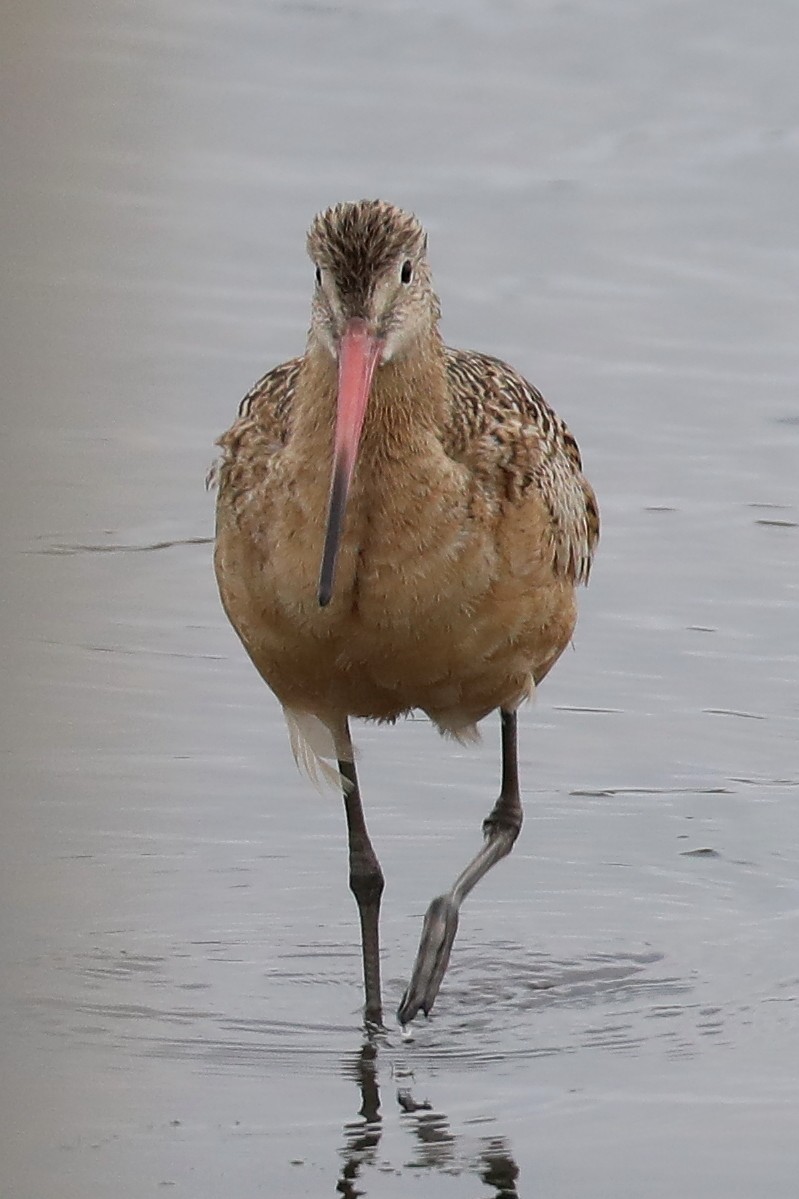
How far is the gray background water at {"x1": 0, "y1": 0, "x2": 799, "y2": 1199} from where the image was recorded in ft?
14.3

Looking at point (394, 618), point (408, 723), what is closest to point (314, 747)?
point (394, 618)

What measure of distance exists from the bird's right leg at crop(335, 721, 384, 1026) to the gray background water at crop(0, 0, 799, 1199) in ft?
0.29

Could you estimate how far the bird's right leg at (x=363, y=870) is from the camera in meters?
5.55

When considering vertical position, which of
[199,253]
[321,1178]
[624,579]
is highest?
[199,253]

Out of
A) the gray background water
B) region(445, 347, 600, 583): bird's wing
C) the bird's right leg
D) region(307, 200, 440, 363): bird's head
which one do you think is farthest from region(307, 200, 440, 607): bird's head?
the bird's right leg

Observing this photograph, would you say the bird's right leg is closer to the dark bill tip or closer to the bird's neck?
the bird's neck

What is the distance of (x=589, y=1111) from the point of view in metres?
4.76

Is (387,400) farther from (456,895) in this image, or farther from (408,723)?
(408,723)

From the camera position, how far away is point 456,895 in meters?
5.64

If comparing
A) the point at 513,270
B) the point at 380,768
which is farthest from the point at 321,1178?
the point at 513,270

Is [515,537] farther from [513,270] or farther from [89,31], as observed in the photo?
[513,270]

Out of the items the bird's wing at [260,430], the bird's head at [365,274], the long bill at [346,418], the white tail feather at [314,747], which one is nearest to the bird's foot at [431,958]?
the white tail feather at [314,747]

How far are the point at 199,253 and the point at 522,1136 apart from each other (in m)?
5.65

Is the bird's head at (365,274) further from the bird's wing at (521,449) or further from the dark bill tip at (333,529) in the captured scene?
the bird's wing at (521,449)
